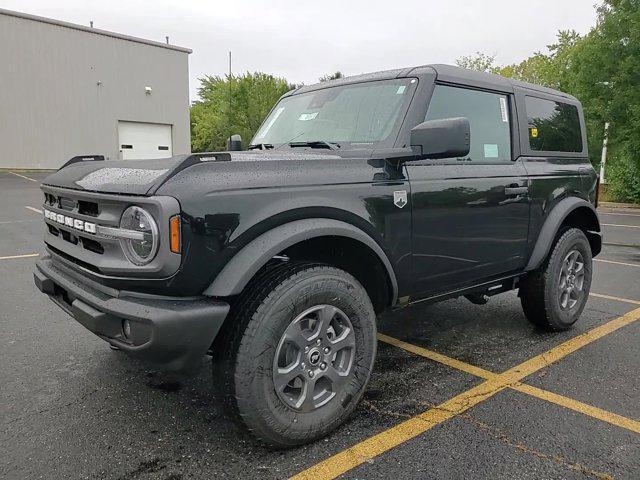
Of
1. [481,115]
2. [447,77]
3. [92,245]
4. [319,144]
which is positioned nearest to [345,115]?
[319,144]

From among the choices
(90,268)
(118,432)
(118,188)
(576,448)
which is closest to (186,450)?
(118,432)

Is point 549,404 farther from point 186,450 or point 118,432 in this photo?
point 118,432

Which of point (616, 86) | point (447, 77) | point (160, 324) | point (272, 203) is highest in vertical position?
point (616, 86)

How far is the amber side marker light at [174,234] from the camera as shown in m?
2.03

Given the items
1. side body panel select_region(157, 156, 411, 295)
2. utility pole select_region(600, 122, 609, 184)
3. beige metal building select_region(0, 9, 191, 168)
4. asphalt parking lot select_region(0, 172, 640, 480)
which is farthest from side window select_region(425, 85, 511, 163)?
beige metal building select_region(0, 9, 191, 168)

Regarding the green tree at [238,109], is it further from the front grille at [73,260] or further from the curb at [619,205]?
the front grille at [73,260]

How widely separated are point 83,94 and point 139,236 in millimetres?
27664

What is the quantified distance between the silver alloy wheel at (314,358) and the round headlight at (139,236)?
71cm

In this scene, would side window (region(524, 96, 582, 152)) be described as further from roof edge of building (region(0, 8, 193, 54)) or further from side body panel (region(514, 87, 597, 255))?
roof edge of building (region(0, 8, 193, 54))

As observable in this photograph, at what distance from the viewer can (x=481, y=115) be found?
3.52 m

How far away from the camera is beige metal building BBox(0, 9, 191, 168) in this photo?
24.1 meters

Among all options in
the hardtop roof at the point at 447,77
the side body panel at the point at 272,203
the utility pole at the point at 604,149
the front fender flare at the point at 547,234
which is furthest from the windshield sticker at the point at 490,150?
the utility pole at the point at 604,149

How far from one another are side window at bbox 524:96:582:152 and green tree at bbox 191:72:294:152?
95.3 feet

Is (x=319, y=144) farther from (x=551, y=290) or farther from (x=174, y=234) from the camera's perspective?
(x=551, y=290)
